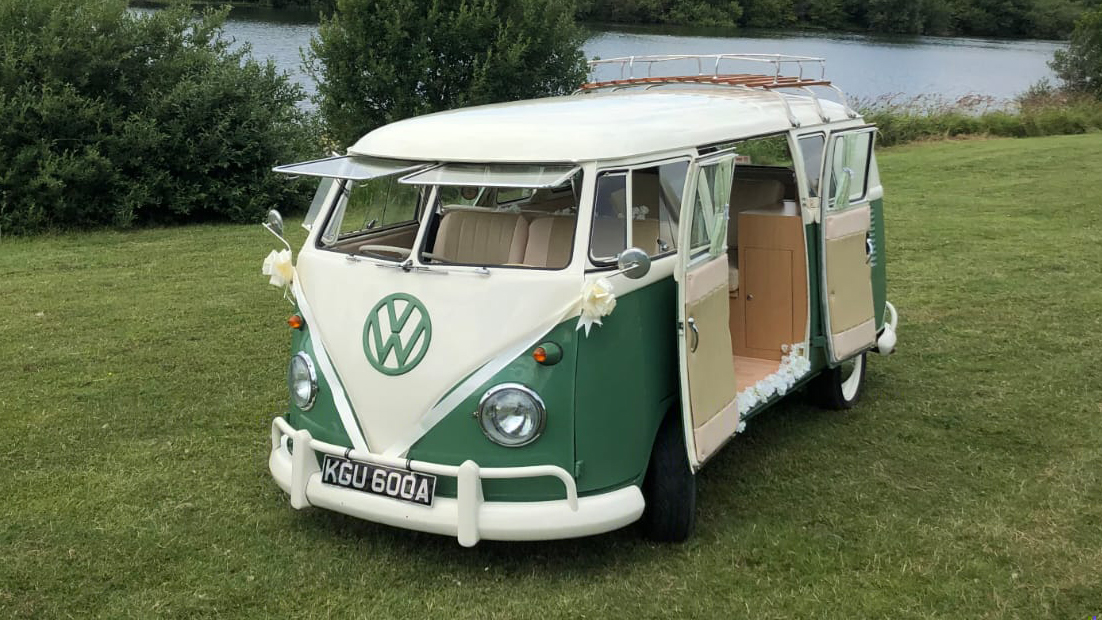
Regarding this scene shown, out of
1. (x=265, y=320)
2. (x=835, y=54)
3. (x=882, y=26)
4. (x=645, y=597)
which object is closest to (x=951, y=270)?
(x=265, y=320)

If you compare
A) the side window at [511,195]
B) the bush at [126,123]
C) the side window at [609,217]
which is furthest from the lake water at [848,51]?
the side window at [609,217]

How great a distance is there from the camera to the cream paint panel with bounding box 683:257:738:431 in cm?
438

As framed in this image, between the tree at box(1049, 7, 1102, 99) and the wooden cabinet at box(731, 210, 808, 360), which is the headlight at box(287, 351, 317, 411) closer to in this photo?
the wooden cabinet at box(731, 210, 808, 360)

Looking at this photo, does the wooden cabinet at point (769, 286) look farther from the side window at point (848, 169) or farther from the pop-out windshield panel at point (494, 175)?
the pop-out windshield panel at point (494, 175)

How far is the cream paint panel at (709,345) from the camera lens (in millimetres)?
4375

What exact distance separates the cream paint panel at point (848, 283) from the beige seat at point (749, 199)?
1.58ft

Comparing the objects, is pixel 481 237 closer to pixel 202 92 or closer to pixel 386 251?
pixel 386 251

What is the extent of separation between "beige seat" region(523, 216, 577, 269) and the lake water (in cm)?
1681

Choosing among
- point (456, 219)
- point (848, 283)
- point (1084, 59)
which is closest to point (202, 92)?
point (456, 219)

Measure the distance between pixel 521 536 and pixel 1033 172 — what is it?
49.7 feet

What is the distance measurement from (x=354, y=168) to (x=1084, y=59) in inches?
1253

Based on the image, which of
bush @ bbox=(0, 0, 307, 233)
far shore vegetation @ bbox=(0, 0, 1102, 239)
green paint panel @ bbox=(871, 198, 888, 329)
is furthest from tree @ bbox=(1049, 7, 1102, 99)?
green paint panel @ bbox=(871, 198, 888, 329)

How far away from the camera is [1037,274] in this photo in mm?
10148

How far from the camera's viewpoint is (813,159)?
19.3 ft
